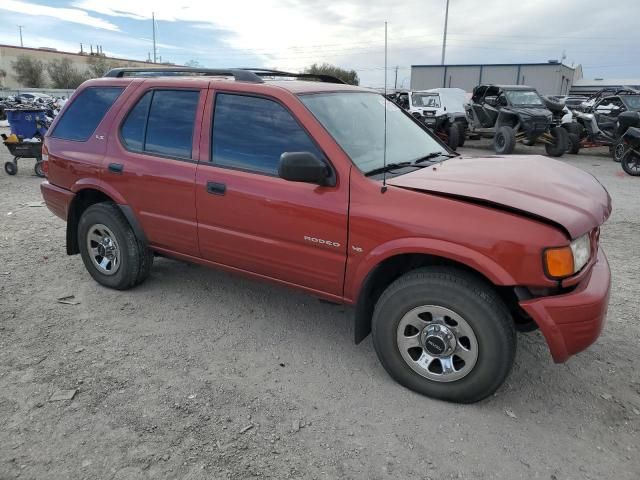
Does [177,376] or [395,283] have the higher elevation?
[395,283]

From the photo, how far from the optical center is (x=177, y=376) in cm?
317

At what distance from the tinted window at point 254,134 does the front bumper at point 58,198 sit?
178cm

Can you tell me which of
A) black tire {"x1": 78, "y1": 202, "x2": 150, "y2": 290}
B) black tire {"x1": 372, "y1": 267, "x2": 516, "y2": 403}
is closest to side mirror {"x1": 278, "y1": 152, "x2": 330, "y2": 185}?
black tire {"x1": 372, "y1": 267, "x2": 516, "y2": 403}

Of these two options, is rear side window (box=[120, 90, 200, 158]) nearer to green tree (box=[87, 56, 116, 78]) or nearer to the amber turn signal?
the amber turn signal

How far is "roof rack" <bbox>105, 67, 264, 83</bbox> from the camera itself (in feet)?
11.8

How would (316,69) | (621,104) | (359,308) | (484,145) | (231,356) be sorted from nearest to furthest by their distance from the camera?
1. (359,308)
2. (231,356)
3. (621,104)
4. (484,145)
5. (316,69)

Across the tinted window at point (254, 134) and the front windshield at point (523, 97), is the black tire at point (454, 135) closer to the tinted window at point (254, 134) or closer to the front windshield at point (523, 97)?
the front windshield at point (523, 97)

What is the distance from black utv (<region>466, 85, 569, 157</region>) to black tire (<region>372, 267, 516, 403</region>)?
1177 cm

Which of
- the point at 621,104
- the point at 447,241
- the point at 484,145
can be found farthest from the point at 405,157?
the point at 484,145

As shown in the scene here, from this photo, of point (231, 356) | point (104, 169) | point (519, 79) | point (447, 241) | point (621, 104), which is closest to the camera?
point (447, 241)

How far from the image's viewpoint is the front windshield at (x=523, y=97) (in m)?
14.9

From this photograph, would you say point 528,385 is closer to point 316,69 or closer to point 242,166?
point 242,166

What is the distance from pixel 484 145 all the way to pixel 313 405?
17.0 metres

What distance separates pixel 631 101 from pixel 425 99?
634cm
